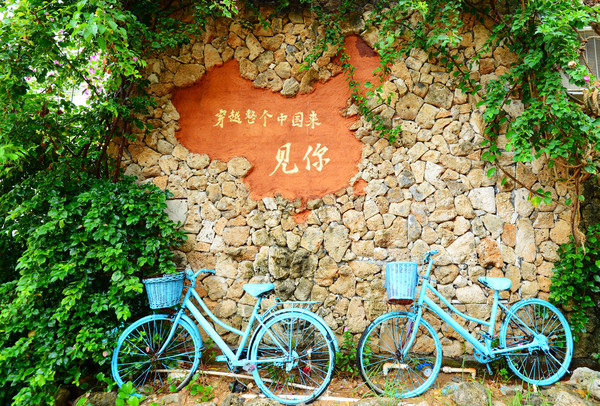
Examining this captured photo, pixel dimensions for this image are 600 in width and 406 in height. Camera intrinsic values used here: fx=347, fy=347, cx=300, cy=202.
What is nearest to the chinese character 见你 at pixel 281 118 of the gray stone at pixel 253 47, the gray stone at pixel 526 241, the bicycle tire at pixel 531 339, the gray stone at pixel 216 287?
the gray stone at pixel 253 47

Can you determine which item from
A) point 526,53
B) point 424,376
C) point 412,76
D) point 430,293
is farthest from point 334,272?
point 526,53

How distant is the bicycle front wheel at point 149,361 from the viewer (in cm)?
326

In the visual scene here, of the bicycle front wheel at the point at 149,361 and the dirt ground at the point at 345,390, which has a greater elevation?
the bicycle front wheel at the point at 149,361

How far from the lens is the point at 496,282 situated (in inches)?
130

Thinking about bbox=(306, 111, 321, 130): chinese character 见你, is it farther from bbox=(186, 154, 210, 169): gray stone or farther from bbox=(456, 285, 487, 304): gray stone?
bbox=(456, 285, 487, 304): gray stone

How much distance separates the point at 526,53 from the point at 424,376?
11.1ft

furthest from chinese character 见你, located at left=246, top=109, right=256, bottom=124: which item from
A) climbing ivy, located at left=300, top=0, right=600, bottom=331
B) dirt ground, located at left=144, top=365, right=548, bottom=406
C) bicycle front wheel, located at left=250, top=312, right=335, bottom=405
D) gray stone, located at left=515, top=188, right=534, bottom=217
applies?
gray stone, located at left=515, top=188, right=534, bottom=217

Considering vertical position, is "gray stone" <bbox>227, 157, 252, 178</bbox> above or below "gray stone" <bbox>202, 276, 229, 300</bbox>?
above

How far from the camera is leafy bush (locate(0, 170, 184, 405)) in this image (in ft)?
10.1

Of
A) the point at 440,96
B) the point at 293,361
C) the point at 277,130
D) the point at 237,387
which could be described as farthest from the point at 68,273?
the point at 440,96

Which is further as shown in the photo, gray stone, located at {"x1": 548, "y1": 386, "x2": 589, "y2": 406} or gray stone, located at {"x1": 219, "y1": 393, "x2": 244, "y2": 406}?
gray stone, located at {"x1": 219, "y1": 393, "x2": 244, "y2": 406}

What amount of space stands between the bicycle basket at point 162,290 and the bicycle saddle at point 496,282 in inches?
115

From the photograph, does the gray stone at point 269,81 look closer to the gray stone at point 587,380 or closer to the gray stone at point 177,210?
the gray stone at point 177,210

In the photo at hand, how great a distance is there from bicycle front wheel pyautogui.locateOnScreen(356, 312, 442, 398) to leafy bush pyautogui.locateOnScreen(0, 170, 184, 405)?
7.08 feet
